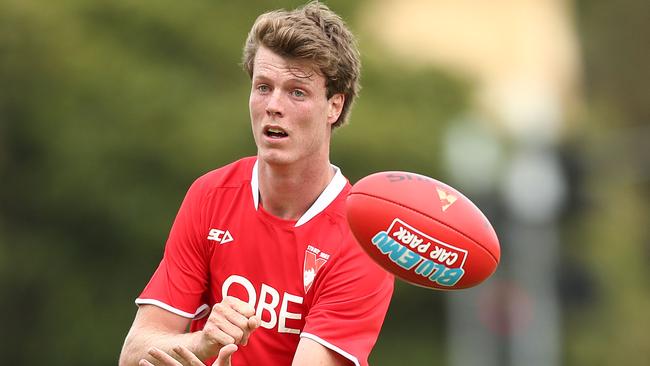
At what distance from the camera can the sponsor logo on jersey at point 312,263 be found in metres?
7.91

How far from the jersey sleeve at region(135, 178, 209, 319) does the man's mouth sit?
594 mm

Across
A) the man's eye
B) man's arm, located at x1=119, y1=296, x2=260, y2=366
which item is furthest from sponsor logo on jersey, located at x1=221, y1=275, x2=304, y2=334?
the man's eye

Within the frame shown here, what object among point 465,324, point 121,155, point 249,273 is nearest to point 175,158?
point 121,155

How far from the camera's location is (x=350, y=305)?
7895 millimetres

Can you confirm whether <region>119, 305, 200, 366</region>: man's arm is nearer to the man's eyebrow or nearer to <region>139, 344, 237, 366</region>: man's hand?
<region>139, 344, 237, 366</region>: man's hand

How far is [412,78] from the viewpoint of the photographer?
28.3 m

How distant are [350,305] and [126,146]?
1789 centimetres

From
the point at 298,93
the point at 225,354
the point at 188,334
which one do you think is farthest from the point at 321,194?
the point at 225,354

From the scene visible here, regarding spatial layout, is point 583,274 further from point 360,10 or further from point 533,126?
point 360,10

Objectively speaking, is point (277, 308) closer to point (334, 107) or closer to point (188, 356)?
point (188, 356)

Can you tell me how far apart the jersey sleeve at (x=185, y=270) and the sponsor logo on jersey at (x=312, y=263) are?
596mm

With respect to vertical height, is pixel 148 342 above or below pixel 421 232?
below

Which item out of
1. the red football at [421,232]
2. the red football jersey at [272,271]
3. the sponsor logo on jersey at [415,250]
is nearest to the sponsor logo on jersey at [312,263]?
the red football jersey at [272,271]

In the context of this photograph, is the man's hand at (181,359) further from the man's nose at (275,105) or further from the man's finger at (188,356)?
the man's nose at (275,105)
